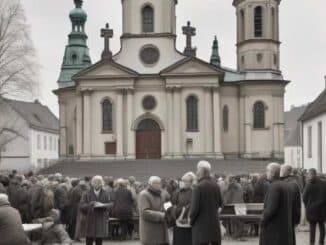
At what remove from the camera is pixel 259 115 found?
176ft

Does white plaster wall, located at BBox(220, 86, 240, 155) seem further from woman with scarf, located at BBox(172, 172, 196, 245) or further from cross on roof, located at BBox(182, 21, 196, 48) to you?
woman with scarf, located at BBox(172, 172, 196, 245)

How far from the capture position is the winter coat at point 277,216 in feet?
34.3

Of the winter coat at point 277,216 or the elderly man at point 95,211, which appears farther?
the elderly man at point 95,211

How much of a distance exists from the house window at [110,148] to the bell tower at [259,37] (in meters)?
11.4

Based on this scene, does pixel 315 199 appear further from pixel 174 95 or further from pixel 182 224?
pixel 174 95

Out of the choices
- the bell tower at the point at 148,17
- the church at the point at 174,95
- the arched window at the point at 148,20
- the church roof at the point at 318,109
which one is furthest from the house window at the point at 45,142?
the church roof at the point at 318,109

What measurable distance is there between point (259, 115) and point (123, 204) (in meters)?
35.9

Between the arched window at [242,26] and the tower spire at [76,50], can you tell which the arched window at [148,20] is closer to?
the arched window at [242,26]

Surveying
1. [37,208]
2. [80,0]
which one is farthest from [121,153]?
[37,208]

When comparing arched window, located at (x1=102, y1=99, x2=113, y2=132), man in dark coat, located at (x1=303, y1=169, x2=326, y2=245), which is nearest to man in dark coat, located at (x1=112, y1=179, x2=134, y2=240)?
man in dark coat, located at (x1=303, y1=169, x2=326, y2=245)

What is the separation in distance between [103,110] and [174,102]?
5.28 m

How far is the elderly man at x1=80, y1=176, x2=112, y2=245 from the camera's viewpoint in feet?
47.2

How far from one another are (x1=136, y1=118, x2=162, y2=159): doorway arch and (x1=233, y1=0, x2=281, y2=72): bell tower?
8.26 m

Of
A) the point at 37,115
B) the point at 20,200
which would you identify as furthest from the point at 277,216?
the point at 37,115
